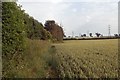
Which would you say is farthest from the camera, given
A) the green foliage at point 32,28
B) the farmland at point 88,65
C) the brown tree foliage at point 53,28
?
the brown tree foliage at point 53,28

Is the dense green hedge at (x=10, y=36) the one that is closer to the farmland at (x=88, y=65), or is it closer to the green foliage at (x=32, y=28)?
the farmland at (x=88, y=65)

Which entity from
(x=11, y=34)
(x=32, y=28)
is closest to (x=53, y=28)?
(x=32, y=28)

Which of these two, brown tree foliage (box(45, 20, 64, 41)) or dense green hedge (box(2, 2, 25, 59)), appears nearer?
dense green hedge (box(2, 2, 25, 59))

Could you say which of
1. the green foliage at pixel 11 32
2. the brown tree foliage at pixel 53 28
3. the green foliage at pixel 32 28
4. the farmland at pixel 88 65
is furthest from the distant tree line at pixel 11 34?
the brown tree foliage at pixel 53 28

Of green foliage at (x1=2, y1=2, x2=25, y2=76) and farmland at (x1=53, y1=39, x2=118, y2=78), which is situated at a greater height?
green foliage at (x1=2, y1=2, x2=25, y2=76)

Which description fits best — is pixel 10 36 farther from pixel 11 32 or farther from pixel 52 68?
pixel 52 68

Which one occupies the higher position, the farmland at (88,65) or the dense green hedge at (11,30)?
the dense green hedge at (11,30)

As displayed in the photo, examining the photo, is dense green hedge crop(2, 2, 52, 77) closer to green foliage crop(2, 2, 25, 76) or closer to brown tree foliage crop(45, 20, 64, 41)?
green foliage crop(2, 2, 25, 76)

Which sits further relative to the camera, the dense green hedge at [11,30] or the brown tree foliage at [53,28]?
the brown tree foliage at [53,28]

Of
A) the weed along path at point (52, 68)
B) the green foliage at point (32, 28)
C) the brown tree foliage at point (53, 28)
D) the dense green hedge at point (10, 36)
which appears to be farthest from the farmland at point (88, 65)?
the brown tree foliage at point (53, 28)

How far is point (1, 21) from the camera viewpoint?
12.5 meters

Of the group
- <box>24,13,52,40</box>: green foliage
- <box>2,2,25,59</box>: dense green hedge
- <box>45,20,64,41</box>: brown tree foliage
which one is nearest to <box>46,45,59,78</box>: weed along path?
<box>2,2,25,59</box>: dense green hedge

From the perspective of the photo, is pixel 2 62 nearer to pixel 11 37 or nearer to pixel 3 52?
pixel 3 52

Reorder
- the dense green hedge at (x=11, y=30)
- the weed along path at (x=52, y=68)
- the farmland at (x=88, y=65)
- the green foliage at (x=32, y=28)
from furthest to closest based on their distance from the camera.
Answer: the green foliage at (x=32, y=28), the weed along path at (x=52, y=68), the farmland at (x=88, y=65), the dense green hedge at (x=11, y=30)
